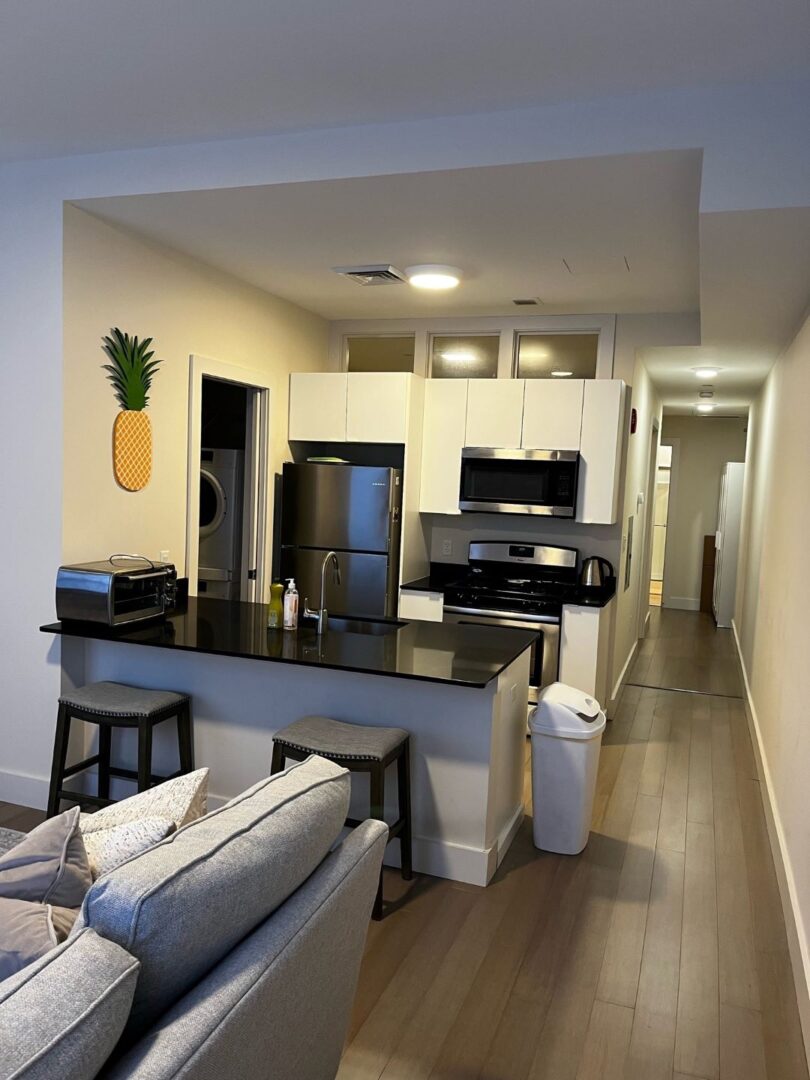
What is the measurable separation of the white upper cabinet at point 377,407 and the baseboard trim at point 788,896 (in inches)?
111

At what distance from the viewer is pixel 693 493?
1078 centimetres

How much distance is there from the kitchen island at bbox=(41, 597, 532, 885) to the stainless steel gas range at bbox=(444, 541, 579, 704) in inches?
51.1

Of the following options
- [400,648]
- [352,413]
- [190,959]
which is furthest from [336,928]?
[352,413]

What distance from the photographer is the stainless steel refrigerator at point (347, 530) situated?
17.2ft

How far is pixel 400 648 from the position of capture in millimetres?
3363

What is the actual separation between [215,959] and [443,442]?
14.4 ft

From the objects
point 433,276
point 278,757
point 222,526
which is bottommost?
point 278,757

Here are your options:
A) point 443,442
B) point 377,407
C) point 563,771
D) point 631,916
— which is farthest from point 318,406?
point 631,916

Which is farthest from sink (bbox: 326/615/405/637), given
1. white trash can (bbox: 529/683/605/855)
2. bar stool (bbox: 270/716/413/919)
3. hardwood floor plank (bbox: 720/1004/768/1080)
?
hardwood floor plank (bbox: 720/1004/768/1080)

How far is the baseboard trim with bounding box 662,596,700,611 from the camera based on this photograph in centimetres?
1079

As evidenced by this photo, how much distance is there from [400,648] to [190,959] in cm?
207

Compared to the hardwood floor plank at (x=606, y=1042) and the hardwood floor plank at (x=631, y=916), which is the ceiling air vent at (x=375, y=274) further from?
the hardwood floor plank at (x=606, y=1042)

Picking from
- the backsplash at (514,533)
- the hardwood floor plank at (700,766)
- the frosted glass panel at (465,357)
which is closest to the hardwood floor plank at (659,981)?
the hardwood floor plank at (700,766)

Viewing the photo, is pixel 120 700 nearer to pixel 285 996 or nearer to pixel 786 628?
pixel 285 996
